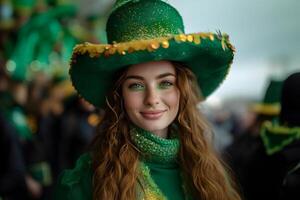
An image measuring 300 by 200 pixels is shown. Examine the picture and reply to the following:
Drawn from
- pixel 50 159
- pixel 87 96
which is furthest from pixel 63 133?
pixel 87 96

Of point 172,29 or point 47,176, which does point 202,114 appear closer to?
point 172,29

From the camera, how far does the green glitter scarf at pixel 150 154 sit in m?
2.16

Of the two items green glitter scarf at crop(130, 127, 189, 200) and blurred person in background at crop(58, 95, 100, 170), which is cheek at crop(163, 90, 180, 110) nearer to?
green glitter scarf at crop(130, 127, 189, 200)

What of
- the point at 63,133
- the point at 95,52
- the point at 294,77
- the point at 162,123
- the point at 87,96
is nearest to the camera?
the point at 95,52

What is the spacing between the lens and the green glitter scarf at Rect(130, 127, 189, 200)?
7.09 feet

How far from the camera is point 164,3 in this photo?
7.14 feet

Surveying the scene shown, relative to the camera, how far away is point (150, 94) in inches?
84.5

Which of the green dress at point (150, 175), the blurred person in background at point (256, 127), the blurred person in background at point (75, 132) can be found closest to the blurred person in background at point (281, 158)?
the green dress at point (150, 175)

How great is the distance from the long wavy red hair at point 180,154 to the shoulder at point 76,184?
4cm

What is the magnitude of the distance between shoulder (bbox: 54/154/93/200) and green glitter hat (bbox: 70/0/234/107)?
0.35 metres

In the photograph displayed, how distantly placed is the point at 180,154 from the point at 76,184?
48 cm

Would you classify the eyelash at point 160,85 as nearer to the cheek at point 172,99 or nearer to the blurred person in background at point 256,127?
the cheek at point 172,99

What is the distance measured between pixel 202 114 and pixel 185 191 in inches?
17.1

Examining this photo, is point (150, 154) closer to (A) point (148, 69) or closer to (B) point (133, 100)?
(B) point (133, 100)
